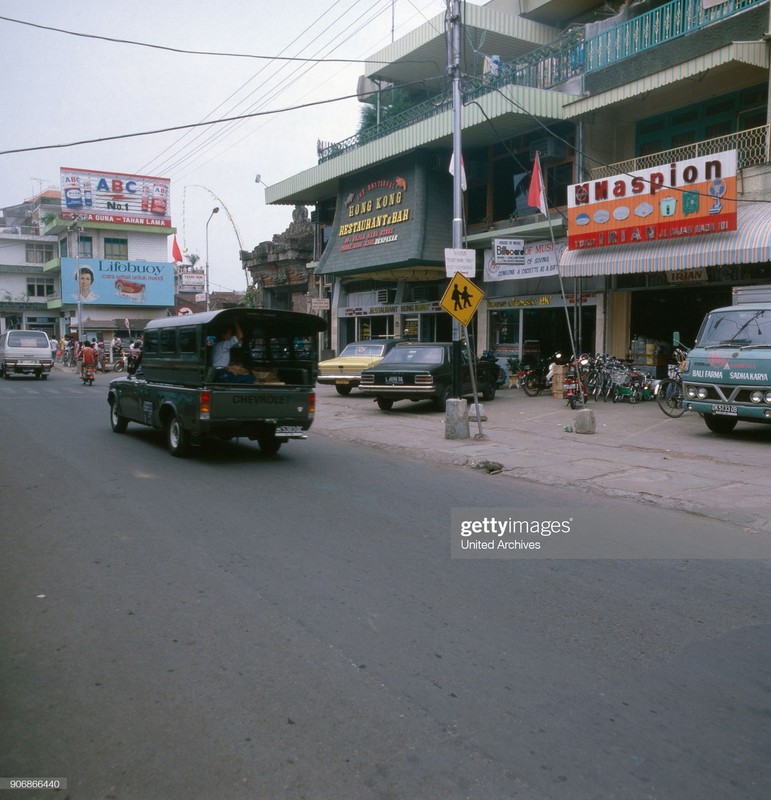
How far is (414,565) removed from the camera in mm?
5574

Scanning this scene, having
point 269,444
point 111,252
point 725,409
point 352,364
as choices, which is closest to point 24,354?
point 352,364

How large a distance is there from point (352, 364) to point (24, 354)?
16.5 metres

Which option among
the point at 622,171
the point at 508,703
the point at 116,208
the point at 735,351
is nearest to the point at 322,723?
the point at 508,703

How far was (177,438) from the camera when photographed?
10.6 metres

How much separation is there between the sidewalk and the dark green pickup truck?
2200mm

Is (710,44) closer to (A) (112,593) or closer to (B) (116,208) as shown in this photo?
(A) (112,593)

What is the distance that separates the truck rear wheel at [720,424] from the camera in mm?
12812

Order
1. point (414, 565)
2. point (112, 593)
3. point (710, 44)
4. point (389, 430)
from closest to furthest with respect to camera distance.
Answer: point (112, 593), point (414, 565), point (389, 430), point (710, 44)

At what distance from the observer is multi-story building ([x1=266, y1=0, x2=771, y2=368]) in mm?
16750

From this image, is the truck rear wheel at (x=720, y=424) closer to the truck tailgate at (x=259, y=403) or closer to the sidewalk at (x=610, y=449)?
the sidewalk at (x=610, y=449)

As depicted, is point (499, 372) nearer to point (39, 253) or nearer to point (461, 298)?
point (461, 298)

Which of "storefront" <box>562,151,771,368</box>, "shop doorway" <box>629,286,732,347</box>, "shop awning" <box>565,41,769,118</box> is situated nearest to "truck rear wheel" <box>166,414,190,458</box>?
"storefront" <box>562,151,771,368</box>

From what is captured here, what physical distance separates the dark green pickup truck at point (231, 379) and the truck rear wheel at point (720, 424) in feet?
23.1

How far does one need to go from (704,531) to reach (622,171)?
1484 cm
